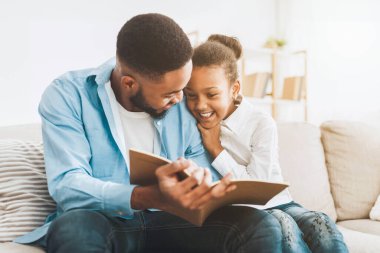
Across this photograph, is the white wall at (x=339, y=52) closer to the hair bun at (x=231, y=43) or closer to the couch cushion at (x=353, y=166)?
the couch cushion at (x=353, y=166)

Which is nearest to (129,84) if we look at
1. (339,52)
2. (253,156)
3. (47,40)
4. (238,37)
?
(253,156)

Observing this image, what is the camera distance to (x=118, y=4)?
3029 mm

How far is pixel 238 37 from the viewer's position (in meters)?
3.77

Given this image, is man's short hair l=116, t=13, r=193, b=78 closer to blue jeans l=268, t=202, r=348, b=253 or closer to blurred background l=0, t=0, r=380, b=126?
blue jeans l=268, t=202, r=348, b=253

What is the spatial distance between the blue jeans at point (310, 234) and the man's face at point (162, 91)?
1.40 ft

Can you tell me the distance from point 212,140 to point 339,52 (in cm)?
267

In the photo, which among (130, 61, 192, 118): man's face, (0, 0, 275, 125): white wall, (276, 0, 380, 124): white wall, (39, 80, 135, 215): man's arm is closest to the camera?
(39, 80, 135, 215): man's arm

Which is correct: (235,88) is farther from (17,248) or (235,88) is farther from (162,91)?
(17,248)

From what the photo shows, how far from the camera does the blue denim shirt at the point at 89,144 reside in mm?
1010

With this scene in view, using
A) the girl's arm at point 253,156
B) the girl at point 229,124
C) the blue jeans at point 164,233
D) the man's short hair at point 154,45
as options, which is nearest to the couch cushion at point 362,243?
the girl at point 229,124

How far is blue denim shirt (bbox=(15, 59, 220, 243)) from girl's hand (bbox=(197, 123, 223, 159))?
3cm

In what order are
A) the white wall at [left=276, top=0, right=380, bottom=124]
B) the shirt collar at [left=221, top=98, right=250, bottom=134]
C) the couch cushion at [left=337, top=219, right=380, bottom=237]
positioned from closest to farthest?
the shirt collar at [left=221, top=98, right=250, bottom=134] → the couch cushion at [left=337, top=219, right=380, bottom=237] → the white wall at [left=276, top=0, right=380, bottom=124]

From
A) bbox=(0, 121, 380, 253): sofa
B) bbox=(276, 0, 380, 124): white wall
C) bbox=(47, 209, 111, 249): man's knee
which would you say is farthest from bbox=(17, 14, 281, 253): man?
bbox=(276, 0, 380, 124): white wall

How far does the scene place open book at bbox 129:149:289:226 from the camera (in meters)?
0.85
